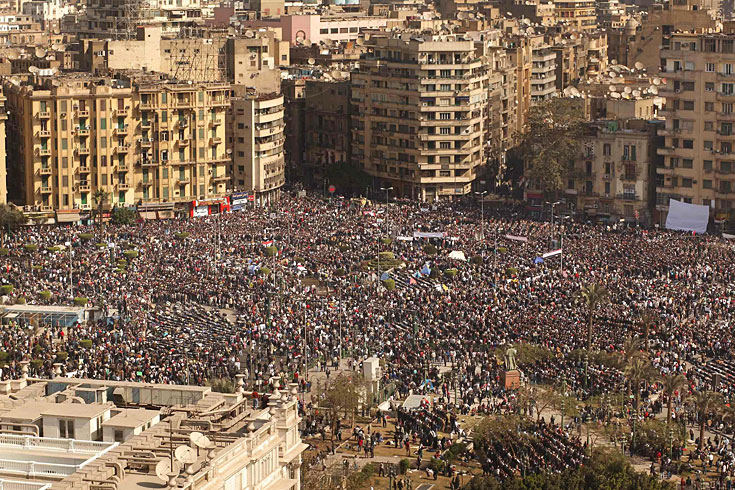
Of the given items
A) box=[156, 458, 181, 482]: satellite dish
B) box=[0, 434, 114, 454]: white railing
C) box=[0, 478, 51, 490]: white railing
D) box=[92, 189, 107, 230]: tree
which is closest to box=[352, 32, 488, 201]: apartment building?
box=[92, 189, 107, 230]: tree

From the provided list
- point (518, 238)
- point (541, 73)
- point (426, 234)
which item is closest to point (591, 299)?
point (518, 238)

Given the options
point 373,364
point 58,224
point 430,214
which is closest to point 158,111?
point 58,224

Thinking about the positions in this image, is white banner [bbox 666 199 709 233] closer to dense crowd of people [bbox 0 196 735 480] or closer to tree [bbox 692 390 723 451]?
dense crowd of people [bbox 0 196 735 480]

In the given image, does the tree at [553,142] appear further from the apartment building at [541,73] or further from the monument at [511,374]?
the monument at [511,374]

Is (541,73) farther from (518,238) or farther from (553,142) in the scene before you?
(518,238)

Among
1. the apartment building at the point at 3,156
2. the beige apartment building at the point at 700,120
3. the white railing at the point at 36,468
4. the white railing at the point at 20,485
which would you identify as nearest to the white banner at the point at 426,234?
the beige apartment building at the point at 700,120

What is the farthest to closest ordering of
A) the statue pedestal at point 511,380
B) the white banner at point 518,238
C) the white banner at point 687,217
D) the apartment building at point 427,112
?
the apartment building at point 427,112 < the white banner at point 687,217 < the white banner at point 518,238 < the statue pedestal at point 511,380
